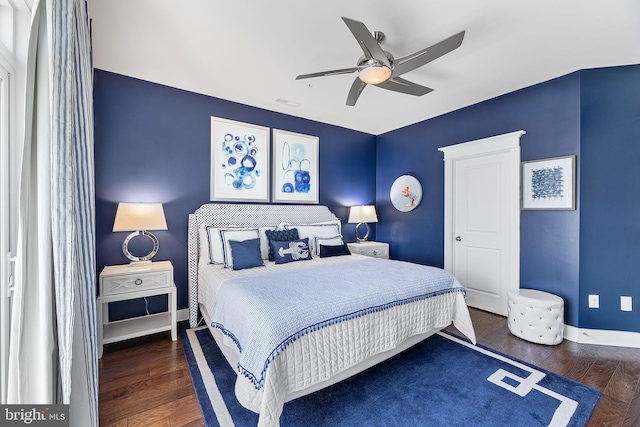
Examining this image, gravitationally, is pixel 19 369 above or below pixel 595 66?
below

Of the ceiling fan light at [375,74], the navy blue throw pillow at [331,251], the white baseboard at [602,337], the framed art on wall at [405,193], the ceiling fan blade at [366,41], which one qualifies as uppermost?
the ceiling fan blade at [366,41]

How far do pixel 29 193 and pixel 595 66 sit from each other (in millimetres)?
4491

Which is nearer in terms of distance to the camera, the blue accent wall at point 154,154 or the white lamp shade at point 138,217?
the white lamp shade at point 138,217

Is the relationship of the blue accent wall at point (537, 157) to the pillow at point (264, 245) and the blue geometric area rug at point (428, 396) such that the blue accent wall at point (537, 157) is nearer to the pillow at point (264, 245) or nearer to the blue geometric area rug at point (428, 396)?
the pillow at point (264, 245)

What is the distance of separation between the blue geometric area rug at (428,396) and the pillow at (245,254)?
2.76ft

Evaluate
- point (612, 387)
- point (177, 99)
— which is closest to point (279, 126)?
point (177, 99)

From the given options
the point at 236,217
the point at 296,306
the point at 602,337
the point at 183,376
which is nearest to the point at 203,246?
the point at 236,217

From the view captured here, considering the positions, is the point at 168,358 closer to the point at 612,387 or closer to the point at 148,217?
the point at 148,217

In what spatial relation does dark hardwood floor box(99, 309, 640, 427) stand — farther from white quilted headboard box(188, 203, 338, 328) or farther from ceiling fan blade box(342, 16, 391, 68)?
ceiling fan blade box(342, 16, 391, 68)

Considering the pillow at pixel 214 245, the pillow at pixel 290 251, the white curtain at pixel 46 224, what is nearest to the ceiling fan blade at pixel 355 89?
the pillow at pixel 290 251

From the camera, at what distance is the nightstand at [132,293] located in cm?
240

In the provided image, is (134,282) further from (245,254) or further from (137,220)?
(245,254)

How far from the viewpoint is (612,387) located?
6.55 feet

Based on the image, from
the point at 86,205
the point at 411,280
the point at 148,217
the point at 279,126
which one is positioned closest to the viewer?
the point at 86,205
